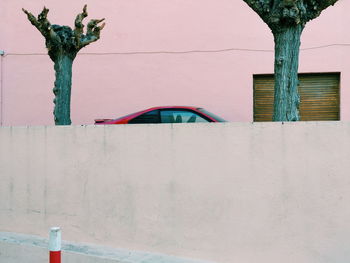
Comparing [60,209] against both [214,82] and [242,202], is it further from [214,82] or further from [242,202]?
[214,82]

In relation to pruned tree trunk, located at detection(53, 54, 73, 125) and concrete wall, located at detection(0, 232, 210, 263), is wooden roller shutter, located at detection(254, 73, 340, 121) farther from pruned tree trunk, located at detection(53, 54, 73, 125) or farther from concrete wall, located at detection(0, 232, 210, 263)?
concrete wall, located at detection(0, 232, 210, 263)

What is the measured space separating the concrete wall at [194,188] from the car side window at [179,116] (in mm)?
3546

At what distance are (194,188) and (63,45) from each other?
4909 mm

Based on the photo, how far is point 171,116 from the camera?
9109mm

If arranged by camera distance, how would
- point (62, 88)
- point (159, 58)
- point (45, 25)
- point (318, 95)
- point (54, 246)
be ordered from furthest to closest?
point (159, 58), point (318, 95), point (62, 88), point (45, 25), point (54, 246)

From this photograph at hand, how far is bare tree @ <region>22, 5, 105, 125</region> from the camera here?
8.12 m

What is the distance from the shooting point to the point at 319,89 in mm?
11617

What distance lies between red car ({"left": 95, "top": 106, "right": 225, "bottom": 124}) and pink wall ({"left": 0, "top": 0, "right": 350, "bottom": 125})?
2.63 metres

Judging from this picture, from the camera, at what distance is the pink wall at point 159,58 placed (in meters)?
11.4

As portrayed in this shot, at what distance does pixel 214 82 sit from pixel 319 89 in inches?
111

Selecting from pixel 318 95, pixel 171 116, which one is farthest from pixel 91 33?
pixel 318 95

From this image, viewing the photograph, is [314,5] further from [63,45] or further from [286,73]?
[63,45]

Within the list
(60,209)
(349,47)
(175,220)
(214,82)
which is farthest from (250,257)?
(349,47)

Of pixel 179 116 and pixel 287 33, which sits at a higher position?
pixel 287 33
